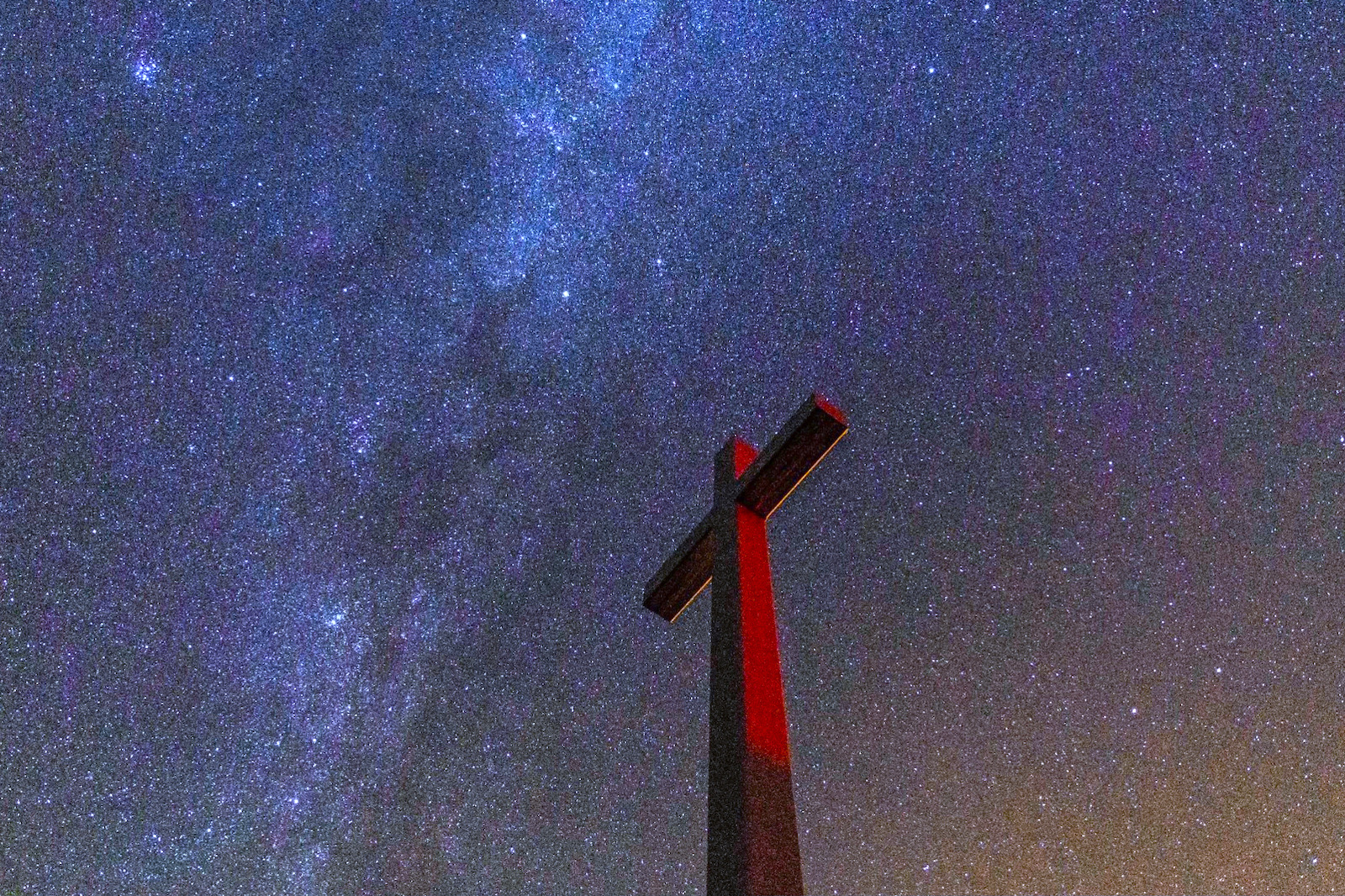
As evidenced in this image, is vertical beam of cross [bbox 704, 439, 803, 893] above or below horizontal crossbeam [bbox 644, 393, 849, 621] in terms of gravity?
below

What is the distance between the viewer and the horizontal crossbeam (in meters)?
4.38

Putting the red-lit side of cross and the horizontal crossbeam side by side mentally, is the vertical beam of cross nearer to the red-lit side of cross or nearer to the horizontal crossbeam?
the red-lit side of cross

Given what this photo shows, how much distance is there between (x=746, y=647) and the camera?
12.1 feet

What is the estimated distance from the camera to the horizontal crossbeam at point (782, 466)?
4.38 metres

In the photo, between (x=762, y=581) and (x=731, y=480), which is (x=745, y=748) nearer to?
(x=762, y=581)

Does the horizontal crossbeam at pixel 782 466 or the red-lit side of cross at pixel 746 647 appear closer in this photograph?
the red-lit side of cross at pixel 746 647

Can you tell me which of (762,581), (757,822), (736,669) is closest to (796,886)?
(757,822)

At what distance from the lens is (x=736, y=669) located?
361cm

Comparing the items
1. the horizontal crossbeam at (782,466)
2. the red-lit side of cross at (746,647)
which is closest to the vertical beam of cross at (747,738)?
the red-lit side of cross at (746,647)

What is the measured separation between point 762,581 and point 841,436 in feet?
Answer: 2.70

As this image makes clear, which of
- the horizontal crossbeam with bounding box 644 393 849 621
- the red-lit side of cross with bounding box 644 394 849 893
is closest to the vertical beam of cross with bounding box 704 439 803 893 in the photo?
the red-lit side of cross with bounding box 644 394 849 893

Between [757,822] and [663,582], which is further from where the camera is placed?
[663,582]

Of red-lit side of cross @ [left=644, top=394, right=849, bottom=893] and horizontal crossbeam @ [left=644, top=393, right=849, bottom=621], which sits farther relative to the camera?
horizontal crossbeam @ [left=644, top=393, right=849, bottom=621]

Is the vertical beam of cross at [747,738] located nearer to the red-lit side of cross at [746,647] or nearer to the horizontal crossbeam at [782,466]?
the red-lit side of cross at [746,647]
